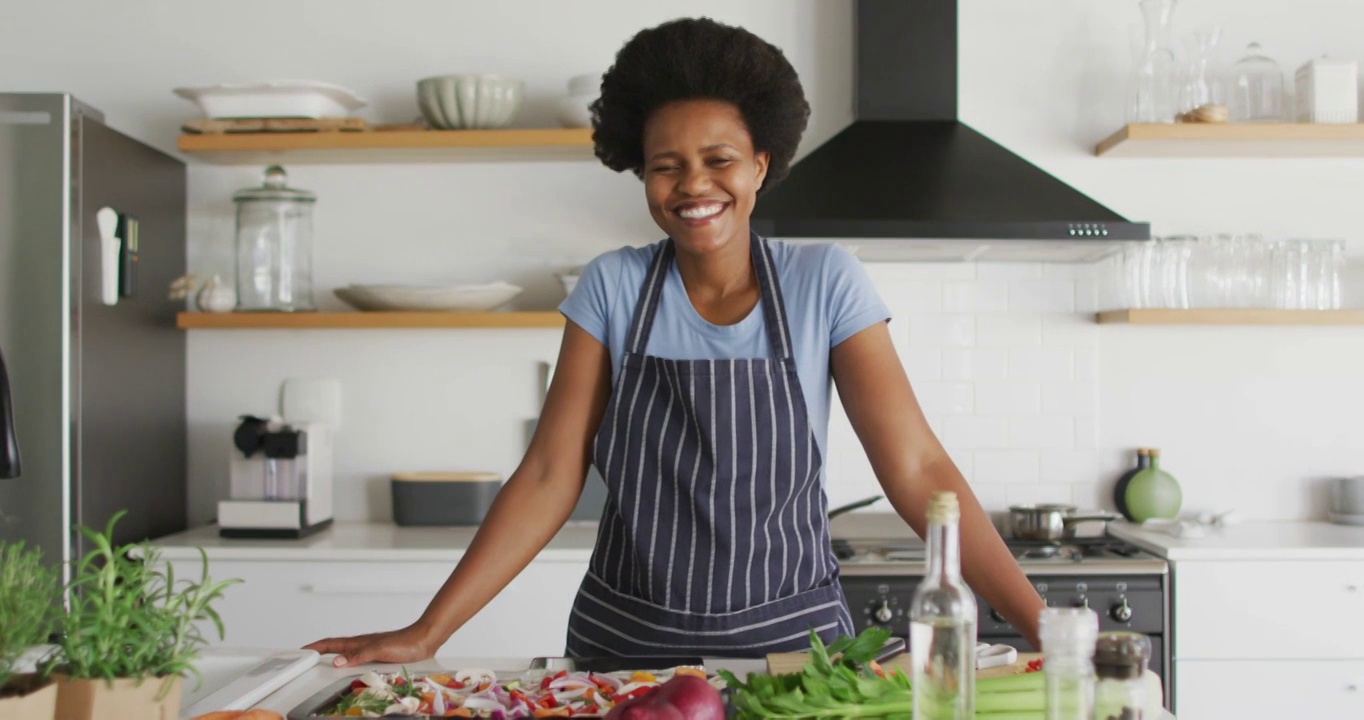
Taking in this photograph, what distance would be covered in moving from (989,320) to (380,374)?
1760 mm

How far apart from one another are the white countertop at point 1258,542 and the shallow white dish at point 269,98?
2.39 m

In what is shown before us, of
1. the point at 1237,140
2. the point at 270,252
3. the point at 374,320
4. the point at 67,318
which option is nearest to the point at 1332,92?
the point at 1237,140

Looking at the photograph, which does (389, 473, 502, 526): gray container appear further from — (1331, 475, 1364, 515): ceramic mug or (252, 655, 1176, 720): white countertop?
(1331, 475, 1364, 515): ceramic mug

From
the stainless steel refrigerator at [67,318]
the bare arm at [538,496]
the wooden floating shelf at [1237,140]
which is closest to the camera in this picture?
the bare arm at [538,496]

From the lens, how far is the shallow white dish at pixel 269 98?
11.1 feet

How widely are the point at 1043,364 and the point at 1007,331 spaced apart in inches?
A: 5.5

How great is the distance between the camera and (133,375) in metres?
3.33

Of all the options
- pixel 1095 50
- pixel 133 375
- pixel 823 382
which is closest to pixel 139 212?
pixel 133 375

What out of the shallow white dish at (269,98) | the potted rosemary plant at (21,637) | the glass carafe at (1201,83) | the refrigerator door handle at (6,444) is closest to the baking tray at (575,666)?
the potted rosemary plant at (21,637)

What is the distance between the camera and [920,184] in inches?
128

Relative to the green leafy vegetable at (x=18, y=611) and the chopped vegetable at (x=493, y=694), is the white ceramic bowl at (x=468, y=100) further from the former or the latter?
the green leafy vegetable at (x=18, y=611)

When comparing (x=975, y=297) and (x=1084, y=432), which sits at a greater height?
(x=975, y=297)

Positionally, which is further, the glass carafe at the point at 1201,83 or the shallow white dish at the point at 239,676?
the glass carafe at the point at 1201,83

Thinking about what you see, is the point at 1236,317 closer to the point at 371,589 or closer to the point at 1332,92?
the point at 1332,92
